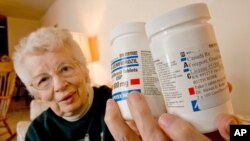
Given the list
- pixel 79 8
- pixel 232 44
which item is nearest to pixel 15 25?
pixel 79 8

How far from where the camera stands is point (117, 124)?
32 cm

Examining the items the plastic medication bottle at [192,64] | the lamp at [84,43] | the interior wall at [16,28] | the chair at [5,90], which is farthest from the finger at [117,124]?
the interior wall at [16,28]

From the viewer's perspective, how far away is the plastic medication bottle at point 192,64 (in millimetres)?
236

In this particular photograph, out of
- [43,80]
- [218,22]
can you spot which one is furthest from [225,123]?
[43,80]

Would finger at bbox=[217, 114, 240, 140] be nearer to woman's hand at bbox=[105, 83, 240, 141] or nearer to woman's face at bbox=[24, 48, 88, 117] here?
woman's hand at bbox=[105, 83, 240, 141]

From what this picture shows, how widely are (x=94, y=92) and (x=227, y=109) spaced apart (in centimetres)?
65

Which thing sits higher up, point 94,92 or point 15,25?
point 15,25

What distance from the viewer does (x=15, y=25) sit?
10.4 feet

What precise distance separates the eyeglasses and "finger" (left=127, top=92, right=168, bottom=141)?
502mm

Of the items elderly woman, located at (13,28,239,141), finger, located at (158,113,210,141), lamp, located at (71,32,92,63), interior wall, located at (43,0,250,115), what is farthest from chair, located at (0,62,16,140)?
finger, located at (158,113,210,141)

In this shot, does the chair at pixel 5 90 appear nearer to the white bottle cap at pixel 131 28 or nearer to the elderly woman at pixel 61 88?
the elderly woman at pixel 61 88

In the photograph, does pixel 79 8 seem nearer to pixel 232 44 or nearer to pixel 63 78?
pixel 63 78

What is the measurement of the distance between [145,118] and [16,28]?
349 cm

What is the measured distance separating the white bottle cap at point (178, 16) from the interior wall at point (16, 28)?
329cm
